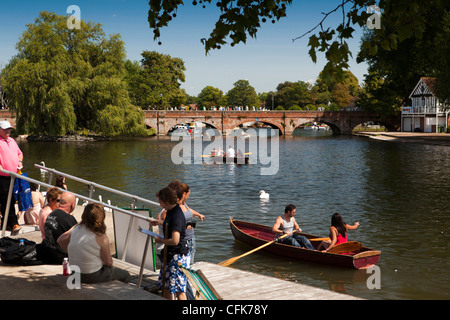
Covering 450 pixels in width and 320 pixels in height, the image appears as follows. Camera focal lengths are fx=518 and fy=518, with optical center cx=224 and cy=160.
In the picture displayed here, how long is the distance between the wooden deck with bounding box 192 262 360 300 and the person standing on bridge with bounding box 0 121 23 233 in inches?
148

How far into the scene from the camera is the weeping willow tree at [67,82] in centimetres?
5403

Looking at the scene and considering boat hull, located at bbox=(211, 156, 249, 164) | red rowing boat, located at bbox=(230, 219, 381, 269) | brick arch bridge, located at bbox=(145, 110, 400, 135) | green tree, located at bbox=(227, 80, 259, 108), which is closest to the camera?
red rowing boat, located at bbox=(230, 219, 381, 269)

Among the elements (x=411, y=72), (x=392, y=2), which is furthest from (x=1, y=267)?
(x=411, y=72)

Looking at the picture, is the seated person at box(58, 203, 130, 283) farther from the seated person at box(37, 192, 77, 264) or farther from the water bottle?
the seated person at box(37, 192, 77, 264)

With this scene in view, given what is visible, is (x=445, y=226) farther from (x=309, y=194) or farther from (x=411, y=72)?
(x=411, y=72)

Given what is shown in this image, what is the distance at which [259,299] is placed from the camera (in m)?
7.90

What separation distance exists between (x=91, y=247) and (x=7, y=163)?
12.5 ft

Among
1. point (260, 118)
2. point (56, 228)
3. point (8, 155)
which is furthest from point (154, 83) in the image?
point (56, 228)

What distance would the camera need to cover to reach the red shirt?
9398 mm

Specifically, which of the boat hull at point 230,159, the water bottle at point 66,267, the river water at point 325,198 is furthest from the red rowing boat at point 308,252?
the boat hull at point 230,159

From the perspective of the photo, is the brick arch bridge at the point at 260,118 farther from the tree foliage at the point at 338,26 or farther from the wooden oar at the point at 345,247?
the tree foliage at the point at 338,26

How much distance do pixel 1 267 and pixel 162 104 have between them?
274 feet

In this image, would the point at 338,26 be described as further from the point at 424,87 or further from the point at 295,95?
the point at 295,95

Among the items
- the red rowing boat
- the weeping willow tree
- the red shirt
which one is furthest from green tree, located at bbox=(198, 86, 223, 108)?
the red shirt
